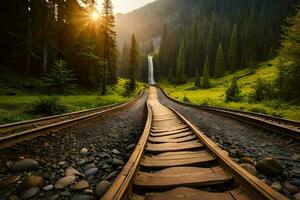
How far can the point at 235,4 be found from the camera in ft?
→ 458

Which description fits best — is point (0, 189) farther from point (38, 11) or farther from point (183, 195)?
point (38, 11)

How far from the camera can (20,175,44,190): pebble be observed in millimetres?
2561

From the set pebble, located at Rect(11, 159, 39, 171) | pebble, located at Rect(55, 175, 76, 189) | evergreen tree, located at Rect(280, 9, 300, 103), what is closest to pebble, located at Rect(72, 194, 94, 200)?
pebble, located at Rect(55, 175, 76, 189)

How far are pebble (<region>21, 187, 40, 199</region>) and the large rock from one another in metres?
3.37

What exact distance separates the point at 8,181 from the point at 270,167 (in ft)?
13.1

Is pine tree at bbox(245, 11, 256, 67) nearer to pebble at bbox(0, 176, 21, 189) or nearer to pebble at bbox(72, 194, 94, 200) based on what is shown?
pebble at bbox(72, 194, 94, 200)

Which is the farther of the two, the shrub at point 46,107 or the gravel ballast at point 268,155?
the shrub at point 46,107

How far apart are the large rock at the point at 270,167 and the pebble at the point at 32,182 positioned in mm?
→ 3414

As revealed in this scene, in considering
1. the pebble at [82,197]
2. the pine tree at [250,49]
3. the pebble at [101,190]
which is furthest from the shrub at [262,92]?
the pine tree at [250,49]

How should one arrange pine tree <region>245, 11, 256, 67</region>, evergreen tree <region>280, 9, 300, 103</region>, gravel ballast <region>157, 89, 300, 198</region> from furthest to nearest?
pine tree <region>245, 11, 256, 67</region> < evergreen tree <region>280, 9, 300, 103</region> < gravel ballast <region>157, 89, 300, 198</region>

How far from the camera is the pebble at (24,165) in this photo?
10.2 feet

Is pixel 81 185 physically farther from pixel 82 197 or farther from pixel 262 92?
pixel 262 92

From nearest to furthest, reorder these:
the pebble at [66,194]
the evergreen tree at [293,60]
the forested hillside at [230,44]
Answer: the pebble at [66,194] → the evergreen tree at [293,60] → the forested hillside at [230,44]

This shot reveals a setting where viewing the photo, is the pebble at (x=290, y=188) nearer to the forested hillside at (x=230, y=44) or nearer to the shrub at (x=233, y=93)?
the shrub at (x=233, y=93)
